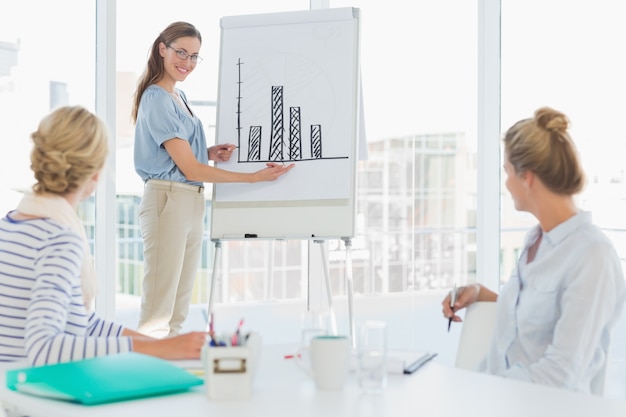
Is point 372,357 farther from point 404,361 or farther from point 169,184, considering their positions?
point 169,184

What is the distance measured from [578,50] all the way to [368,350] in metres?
3.23

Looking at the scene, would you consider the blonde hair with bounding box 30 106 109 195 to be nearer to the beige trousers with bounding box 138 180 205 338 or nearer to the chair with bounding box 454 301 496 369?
the chair with bounding box 454 301 496 369

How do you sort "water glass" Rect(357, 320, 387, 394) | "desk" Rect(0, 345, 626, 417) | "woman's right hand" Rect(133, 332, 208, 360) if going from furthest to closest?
"woman's right hand" Rect(133, 332, 208, 360) < "water glass" Rect(357, 320, 387, 394) < "desk" Rect(0, 345, 626, 417)

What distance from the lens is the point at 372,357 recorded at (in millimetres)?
1585

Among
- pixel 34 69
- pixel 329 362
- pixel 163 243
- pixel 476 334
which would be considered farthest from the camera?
pixel 34 69

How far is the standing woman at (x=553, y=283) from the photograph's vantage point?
6.28ft

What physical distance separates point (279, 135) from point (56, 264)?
2.05m

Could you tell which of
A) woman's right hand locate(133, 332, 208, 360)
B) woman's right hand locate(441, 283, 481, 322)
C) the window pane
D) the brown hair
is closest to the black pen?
woman's right hand locate(441, 283, 481, 322)

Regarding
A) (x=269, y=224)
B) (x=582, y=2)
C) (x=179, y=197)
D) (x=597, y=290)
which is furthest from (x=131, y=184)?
(x=597, y=290)

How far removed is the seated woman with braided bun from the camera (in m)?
1.63

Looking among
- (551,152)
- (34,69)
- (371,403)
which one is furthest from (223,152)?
(371,403)

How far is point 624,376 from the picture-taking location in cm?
407

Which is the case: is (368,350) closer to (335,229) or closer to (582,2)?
(335,229)

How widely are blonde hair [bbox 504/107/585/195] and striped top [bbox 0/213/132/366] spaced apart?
1.04m
